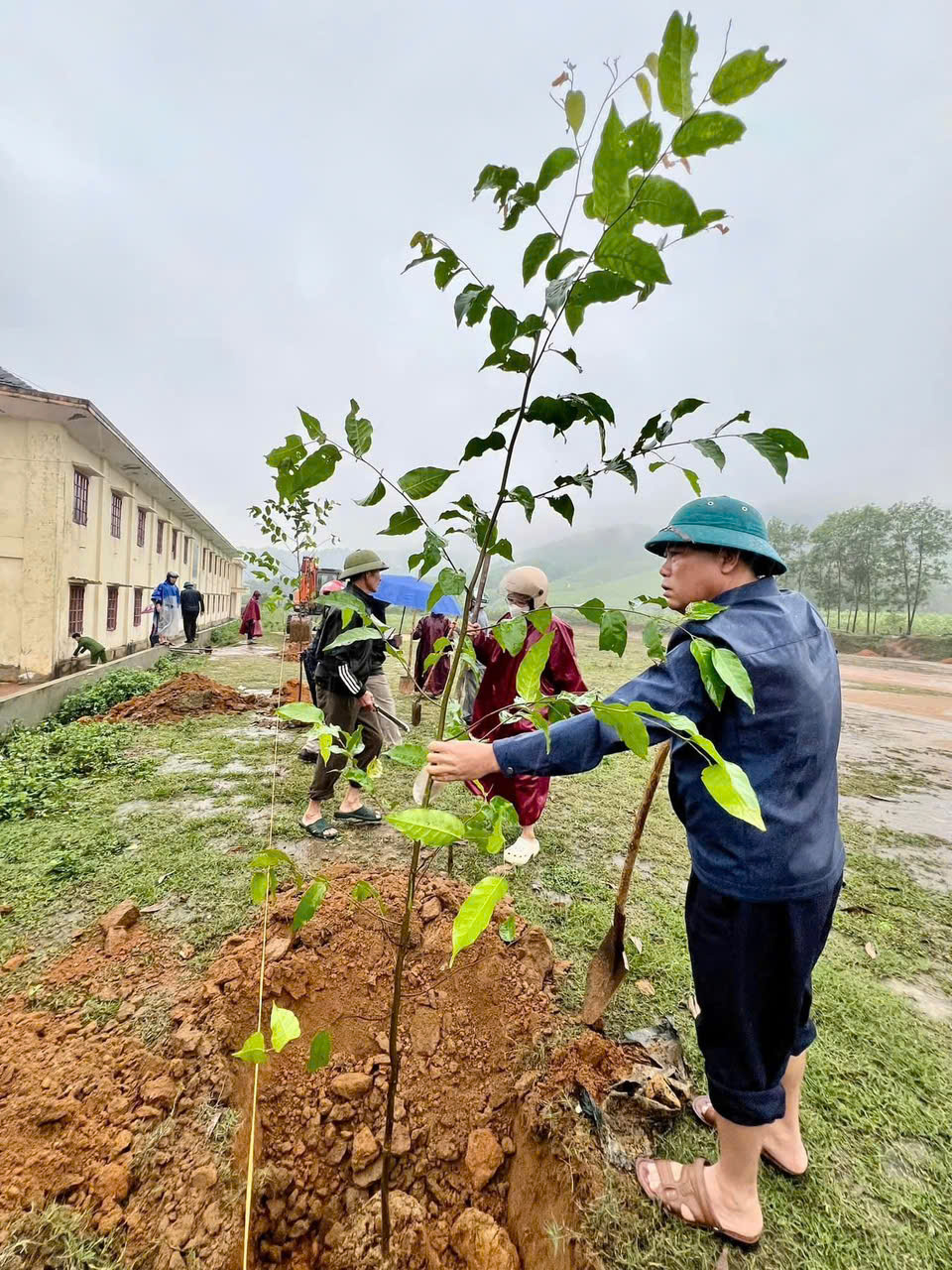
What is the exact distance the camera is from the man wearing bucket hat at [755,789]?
1204mm

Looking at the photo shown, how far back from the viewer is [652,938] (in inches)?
113

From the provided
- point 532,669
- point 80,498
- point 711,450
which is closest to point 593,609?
point 532,669

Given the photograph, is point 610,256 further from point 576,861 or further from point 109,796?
point 109,796

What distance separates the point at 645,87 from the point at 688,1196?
2.59m

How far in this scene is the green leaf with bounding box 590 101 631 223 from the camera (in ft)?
2.31

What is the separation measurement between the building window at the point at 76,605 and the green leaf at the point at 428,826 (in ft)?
37.7

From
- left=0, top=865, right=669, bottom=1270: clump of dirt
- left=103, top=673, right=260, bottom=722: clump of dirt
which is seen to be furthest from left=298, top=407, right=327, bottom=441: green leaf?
left=103, top=673, right=260, bottom=722: clump of dirt

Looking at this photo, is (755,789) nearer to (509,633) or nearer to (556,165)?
(509,633)

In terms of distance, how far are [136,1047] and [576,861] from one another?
2.81m

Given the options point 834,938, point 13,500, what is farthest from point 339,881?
point 13,500

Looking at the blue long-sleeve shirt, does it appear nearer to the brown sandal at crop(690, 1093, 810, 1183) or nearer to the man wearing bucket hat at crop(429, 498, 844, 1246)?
the man wearing bucket hat at crop(429, 498, 844, 1246)

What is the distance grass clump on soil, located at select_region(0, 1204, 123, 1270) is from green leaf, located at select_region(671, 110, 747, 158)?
2680mm

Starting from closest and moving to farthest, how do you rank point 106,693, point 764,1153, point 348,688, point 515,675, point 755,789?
point 755,789, point 764,1153, point 515,675, point 348,688, point 106,693

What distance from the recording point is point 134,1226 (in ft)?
4.52
